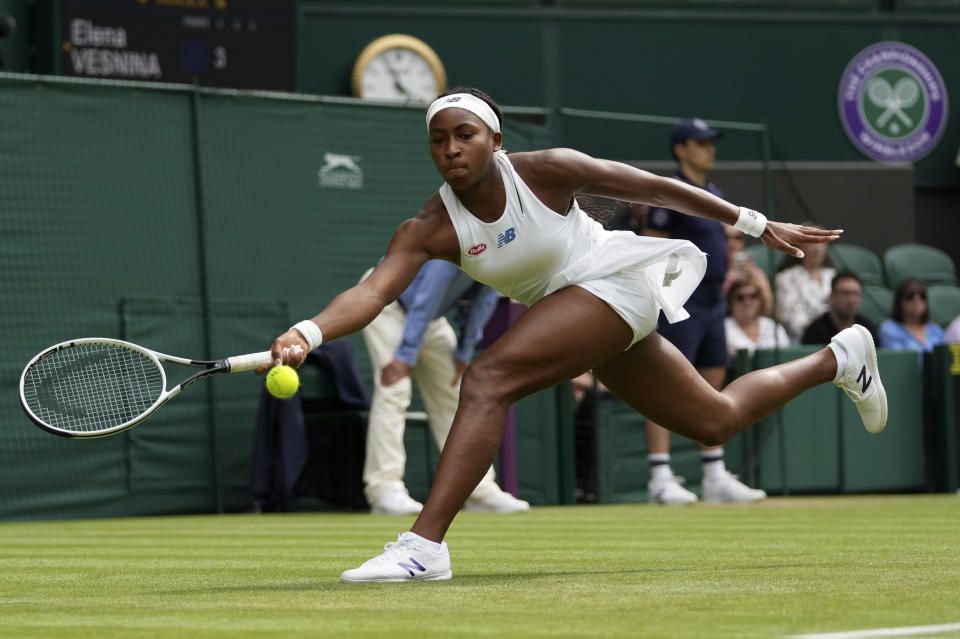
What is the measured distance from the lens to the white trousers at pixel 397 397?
36.8ft

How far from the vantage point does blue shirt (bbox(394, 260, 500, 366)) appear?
10.8 m

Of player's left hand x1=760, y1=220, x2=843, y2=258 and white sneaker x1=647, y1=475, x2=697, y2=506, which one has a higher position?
player's left hand x1=760, y1=220, x2=843, y2=258

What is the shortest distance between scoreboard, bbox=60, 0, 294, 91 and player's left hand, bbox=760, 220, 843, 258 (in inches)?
387

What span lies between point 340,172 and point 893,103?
995 cm

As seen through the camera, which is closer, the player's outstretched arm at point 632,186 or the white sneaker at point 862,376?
the player's outstretched arm at point 632,186

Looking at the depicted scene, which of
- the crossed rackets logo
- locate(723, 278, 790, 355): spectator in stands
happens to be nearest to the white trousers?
locate(723, 278, 790, 355): spectator in stands

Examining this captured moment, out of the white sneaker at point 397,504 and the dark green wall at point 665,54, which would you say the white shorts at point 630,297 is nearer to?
the white sneaker at point 397,504

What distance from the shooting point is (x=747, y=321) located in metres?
13.6

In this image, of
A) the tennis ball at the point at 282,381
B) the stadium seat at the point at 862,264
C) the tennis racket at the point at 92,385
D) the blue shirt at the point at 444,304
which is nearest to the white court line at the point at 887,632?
the tennis ball at the point at 282,381

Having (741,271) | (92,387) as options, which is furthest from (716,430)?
(741,271)

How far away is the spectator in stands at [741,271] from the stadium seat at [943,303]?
2.48 meters

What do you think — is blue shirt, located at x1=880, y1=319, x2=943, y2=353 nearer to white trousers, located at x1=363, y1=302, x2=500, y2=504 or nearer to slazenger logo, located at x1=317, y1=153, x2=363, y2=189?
white trousers, located at x1=363, y1=302, x2=500, y2=504

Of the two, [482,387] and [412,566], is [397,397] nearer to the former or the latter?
[482,387]

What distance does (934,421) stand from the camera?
550 inches
